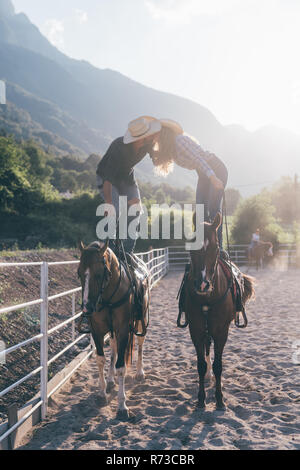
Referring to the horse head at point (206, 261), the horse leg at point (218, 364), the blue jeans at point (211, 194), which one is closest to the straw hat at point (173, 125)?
the blue jeans at point (211, 194)

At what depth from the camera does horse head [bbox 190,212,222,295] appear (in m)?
3.11

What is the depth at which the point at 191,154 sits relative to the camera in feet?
11.2

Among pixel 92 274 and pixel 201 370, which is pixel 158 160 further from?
pixel 201 370

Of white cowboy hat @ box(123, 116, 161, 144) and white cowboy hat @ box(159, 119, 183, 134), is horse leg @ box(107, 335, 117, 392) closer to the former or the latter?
white cowboy hat @ box(123, 116, 161, 144)

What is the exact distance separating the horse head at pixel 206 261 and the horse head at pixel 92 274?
0.76 m

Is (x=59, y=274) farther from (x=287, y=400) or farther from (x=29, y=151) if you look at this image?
(x=29, y=151)

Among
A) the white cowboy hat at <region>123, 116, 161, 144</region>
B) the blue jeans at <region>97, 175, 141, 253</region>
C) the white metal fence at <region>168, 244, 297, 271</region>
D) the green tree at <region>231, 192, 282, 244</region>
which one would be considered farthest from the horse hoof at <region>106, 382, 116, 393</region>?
the green tree at <region>231, 192, 282, 244</region>

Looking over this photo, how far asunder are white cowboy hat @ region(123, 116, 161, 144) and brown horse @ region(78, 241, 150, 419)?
109 cm

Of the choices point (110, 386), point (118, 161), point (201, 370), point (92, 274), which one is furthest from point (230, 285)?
point (110, 386)

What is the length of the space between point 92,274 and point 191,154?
136 centimetres

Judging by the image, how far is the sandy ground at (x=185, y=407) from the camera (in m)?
3.02

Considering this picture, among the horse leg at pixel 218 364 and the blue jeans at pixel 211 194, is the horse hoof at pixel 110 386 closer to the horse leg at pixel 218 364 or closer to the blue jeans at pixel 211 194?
the horse leg at pixel 218 364

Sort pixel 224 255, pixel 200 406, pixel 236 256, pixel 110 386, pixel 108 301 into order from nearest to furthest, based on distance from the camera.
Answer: pixel 108 301 < pixel 200 406 < pixel 224 255 < pixel 110 386 < pixel 236 256
